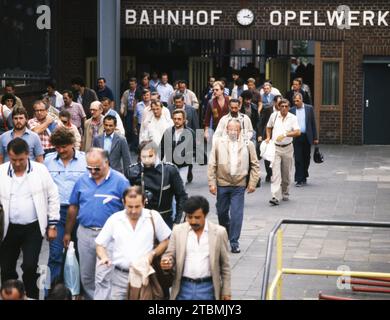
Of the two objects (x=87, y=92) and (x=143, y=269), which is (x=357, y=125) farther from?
(x=143, y=269)

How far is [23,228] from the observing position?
432 inches

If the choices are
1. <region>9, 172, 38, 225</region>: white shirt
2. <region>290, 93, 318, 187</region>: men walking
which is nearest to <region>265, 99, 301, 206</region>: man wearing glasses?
<region>290, 93, 318, 187</region>: men walking

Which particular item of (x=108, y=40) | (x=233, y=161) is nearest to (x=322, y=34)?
(x=108, y=40)

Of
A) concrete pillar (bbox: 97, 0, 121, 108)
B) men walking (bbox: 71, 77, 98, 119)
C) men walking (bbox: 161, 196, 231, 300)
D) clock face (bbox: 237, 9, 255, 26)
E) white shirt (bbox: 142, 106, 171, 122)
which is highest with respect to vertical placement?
clock face (bbox: 237, 9, 255, 26)

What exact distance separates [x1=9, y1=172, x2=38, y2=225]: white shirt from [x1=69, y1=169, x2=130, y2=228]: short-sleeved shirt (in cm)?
59

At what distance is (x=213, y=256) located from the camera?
9102 mm

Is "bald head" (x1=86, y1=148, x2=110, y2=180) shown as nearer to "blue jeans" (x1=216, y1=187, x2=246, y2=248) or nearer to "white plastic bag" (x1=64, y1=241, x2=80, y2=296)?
"white plastic bag" (x1=64, y1=241, x2=80, y2=296)

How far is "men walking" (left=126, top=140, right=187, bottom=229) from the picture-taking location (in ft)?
37.3

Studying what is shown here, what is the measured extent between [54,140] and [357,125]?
1838cm

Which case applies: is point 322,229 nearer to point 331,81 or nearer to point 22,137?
point 22,137

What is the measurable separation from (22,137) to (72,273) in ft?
9.84

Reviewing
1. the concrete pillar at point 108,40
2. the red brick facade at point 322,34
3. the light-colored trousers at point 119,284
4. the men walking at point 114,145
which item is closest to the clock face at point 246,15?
the red brick facade at point 322,34

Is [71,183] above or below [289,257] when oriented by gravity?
above
